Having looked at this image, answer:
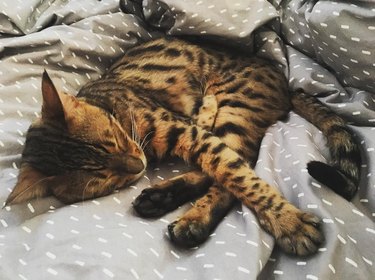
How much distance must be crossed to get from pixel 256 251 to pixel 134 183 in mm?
512

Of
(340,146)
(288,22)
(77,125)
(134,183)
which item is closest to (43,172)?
(77,125)

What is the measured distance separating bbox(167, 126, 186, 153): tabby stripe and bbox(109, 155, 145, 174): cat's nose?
183mm

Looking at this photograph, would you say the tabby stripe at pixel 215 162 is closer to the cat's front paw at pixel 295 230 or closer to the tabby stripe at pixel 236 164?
the tabby stripe at pixel 236 164

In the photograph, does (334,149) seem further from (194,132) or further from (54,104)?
(54,104)

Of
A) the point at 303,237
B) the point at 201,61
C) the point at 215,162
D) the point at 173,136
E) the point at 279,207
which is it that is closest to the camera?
the point at 303,237

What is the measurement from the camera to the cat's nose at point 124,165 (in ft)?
4.48

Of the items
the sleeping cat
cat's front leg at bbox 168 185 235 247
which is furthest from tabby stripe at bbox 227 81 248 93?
cat's front leg at bbox 168 185 235 247

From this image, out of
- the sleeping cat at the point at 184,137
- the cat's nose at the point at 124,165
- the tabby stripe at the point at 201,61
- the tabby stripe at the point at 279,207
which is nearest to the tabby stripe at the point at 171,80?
the sleeping cat at the point at 184,137

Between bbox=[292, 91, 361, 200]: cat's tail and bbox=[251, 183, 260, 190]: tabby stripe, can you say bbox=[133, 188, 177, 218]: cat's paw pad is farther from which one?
bbox=[292, 91, 361, 200]: cat's tail

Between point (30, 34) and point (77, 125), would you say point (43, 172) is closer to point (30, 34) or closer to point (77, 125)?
point (77, 125)

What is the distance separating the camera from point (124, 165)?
1363 mm

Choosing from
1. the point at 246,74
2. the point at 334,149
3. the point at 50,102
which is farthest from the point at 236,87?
the point at 50,102

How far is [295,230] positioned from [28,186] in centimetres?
75

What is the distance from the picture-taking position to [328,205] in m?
1.16
